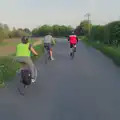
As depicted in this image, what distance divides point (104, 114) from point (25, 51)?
384 centimetres

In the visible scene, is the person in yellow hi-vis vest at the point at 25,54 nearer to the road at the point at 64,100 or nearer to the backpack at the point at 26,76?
the backpack at the point at 26,76

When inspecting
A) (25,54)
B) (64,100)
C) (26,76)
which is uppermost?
(25,54)

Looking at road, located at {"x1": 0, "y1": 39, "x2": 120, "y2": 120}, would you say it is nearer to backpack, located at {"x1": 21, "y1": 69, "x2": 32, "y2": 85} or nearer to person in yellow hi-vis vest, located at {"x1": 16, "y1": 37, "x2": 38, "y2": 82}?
backpack, located at {"x1": 21, "y1": 69, "x2": 32, "y2": 85}

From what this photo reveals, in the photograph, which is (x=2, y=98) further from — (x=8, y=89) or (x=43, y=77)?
(x=43, y=77)

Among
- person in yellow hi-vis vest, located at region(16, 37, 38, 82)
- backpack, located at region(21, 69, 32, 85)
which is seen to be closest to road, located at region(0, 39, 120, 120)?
backpack, located at region(21, 69, 32, 85)

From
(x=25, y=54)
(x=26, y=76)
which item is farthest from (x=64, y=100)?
(x=25, y=54)

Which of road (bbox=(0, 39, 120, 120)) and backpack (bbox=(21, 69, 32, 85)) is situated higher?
backpack (bbox=(21, 69, 32, 85))

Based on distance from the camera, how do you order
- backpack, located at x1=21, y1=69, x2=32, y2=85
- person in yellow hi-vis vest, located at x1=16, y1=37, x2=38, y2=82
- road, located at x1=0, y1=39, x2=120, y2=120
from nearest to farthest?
road, located at x1=0, y1=39, x2=120, y2=120, backpack, located at x1=21, y1=69, x2=32, y2=85, person in yellow hi-vis vest, located at x1=16, y1=37, x2=38, y2=82

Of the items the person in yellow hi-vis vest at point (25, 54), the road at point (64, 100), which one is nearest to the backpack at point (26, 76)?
the person in yellow hi-vis vest at point (25, 54)

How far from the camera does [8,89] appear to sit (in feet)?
36.0

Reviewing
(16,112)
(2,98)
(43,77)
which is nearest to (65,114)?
(16,112)

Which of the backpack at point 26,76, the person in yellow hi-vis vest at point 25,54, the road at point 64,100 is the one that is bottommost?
the road at point 64,100

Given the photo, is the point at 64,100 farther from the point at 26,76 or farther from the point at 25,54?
the point at 25,54

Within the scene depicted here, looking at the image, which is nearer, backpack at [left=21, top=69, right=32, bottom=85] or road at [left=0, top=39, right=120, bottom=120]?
road at [left=0, top=39, right=120, bottom=120]
